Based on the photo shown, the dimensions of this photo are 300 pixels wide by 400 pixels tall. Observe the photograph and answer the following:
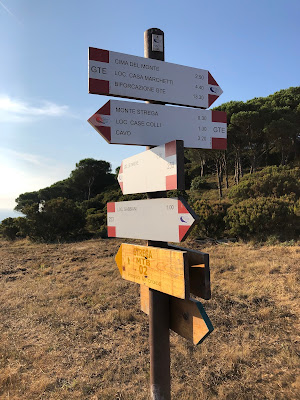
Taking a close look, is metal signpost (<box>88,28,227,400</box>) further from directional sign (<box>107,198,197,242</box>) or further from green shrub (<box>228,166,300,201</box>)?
green shrub (<box>228,166,300,201</box>)

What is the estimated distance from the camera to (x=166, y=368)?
2049mm

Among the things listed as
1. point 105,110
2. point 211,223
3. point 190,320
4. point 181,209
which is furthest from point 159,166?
point 211,223

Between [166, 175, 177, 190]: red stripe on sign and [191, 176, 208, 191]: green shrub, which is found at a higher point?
[191, 176, 208, 191]: green shrub

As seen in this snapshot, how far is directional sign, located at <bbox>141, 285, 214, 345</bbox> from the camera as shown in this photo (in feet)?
5.57

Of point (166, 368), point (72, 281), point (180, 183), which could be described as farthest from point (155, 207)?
point (72, 281)

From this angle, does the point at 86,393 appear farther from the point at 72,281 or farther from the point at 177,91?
the point at 72,281

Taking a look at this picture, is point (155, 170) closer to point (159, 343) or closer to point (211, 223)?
point (159, 343)

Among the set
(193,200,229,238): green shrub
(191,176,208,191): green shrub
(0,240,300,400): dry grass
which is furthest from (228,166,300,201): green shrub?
(191,176,208,191): green shrub

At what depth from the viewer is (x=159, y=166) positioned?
1922 mm

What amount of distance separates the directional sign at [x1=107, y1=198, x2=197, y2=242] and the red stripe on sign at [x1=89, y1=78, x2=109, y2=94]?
0.91 meters

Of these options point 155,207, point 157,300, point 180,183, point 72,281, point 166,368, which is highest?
point 180,183

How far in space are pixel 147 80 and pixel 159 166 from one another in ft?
2.48

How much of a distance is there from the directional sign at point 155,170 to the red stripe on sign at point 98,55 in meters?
0.79

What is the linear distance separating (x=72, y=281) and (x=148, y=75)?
613 centimetres
